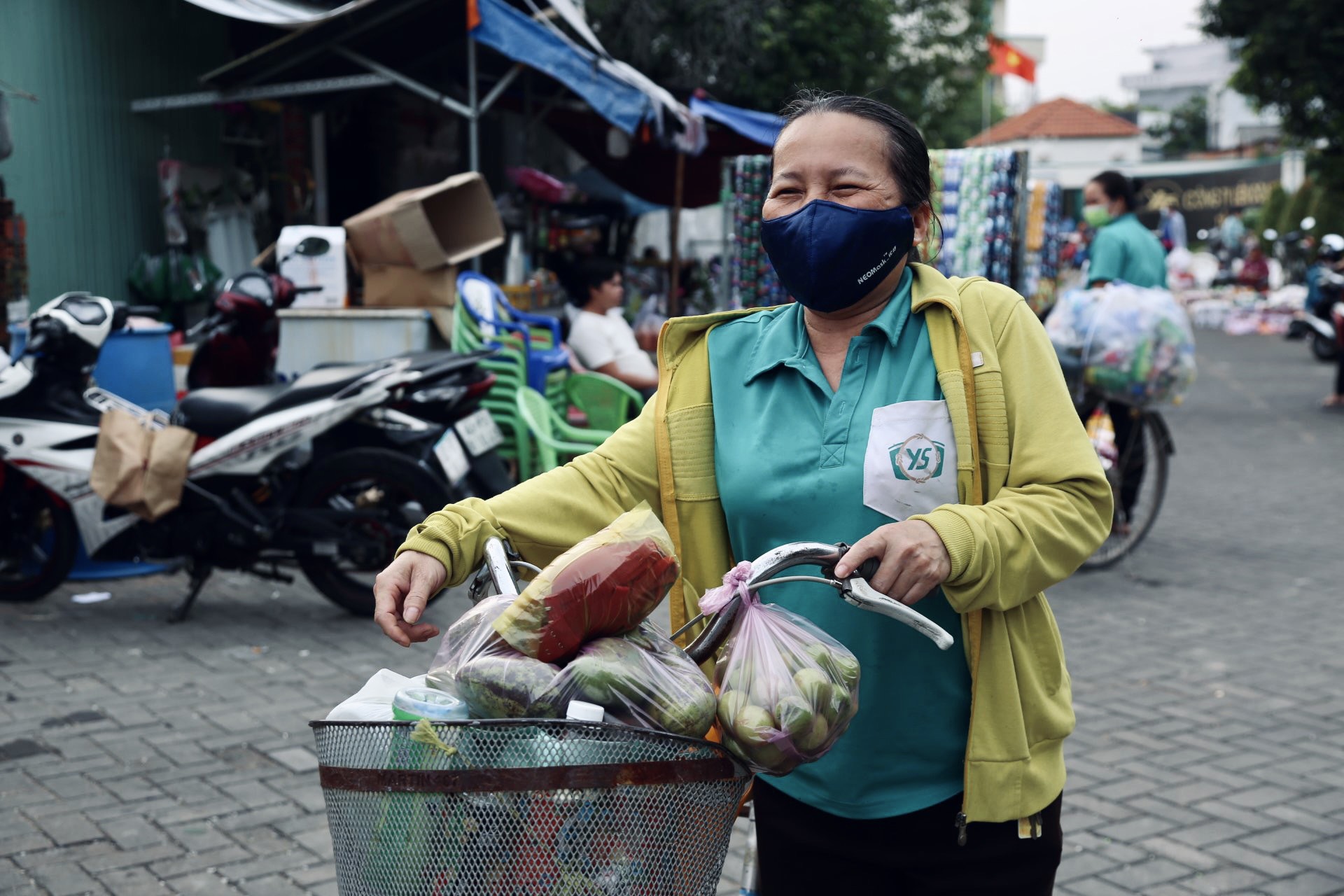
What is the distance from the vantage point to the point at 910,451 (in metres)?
1.74

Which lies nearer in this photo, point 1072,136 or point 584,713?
point 584,713

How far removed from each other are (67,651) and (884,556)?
4.75 metres

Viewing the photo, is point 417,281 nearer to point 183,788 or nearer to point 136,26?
point 136,26

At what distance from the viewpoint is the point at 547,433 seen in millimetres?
7008

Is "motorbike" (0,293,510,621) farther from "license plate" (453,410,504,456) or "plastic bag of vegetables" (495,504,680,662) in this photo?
"plastic bag of vegetables" (495,504,680,662)

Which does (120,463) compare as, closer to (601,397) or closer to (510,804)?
(601,397)

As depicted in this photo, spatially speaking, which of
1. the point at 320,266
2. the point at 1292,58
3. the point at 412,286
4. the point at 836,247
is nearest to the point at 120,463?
the point at 320,266

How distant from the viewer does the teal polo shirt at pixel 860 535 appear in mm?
1793

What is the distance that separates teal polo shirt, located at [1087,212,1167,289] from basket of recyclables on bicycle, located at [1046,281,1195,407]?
2.38ft

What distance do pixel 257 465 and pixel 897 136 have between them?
14.1 ft

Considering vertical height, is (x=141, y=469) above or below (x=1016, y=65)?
below

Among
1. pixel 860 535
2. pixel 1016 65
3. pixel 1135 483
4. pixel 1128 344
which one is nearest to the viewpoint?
pixel 860 535

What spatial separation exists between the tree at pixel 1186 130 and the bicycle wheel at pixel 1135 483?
61179 mm

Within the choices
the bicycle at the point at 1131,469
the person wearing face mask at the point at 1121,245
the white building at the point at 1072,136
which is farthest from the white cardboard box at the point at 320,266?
the white building at the point at 1072,136
